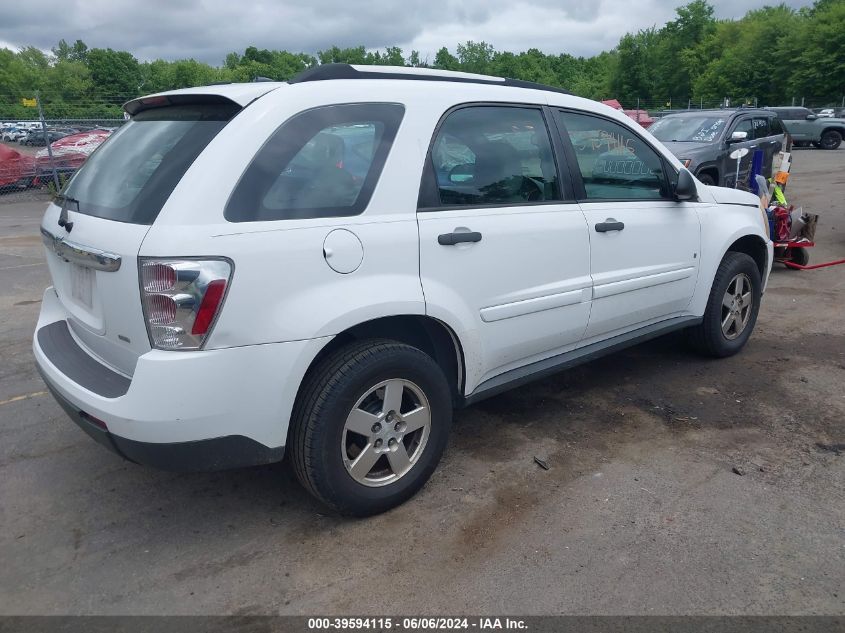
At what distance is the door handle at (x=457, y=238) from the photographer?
3.07 metres

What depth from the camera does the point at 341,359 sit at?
2822mm

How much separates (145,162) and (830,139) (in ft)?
105

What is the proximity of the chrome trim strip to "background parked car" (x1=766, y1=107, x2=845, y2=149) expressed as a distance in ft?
101

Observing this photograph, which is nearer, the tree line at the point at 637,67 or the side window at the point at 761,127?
the side window at the point at 761,127

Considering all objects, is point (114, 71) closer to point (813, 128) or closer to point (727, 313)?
point (813, 128)

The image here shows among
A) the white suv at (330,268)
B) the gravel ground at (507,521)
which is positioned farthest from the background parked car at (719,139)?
the white suv at (330,268)

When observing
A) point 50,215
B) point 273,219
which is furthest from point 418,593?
point 50,215

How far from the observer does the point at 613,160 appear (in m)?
4.04

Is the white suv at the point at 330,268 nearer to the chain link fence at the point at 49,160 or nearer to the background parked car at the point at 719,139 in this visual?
the background parked car at the point at 719,139

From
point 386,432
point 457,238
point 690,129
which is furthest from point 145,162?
point 690,129

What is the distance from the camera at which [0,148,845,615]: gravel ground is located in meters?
2.60

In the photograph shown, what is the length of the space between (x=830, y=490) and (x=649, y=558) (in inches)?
43.6

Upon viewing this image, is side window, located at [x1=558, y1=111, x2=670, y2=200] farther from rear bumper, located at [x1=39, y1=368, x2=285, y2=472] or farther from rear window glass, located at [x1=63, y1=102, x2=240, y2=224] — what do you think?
rear bumper, located at [x1=39, y1=368, x2=285, y2=472]

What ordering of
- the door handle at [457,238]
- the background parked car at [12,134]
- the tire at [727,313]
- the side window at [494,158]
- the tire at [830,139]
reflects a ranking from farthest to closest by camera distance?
the background parked car at [12,134] → the tire at [830,139] → the tire at [727,313] → the side window at [494,158] → the door handle at [457,238]
